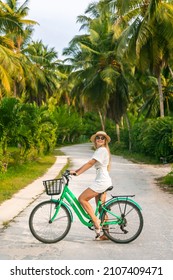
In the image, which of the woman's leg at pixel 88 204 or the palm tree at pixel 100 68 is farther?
the palm tree at pixel 100 68

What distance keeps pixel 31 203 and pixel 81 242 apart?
382cm

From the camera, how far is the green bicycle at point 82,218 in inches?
257

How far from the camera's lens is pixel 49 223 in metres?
6.60

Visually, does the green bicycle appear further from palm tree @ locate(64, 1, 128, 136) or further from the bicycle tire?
palm tree @ locate(64, 1, 128, 136)

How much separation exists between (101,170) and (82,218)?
77 cm

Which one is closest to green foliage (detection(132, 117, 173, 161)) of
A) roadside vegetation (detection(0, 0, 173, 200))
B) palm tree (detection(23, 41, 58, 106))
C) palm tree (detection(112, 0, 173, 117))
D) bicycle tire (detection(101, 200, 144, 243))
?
roadside vegetation (detection(0, 0, 173, 200))

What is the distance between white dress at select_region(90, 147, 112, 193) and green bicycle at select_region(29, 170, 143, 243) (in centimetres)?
24

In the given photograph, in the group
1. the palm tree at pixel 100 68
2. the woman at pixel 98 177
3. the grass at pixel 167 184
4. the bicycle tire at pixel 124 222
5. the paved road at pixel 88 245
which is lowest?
the grass at pixel 167 184

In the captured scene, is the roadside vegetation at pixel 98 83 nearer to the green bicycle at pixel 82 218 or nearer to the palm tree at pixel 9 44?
the palm tree at pixel 9 44

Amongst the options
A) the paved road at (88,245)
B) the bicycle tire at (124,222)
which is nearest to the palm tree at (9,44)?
the paved road at (88,245)

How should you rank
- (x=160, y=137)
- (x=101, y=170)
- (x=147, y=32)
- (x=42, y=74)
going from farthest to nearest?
(x=42, y=74) → (x=147, y=32) → (x=160, y=137) → (x=101, y=170)

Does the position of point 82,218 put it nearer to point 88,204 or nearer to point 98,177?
point 88,204

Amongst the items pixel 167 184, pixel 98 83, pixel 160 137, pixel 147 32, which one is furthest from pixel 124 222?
pixel 98 83

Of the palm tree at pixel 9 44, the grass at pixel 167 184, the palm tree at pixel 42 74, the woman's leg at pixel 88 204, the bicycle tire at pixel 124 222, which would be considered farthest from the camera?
the palm tree at pixel 42 74
